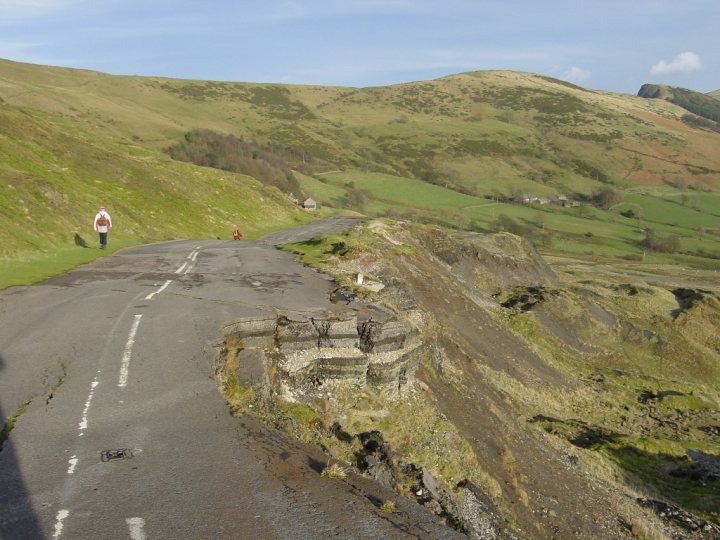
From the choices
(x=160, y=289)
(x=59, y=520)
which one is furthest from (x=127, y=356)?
(x=160, y=289)

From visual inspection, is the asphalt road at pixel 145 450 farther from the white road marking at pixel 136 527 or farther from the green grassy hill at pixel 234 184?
the green grassy hill at pixel 234 184

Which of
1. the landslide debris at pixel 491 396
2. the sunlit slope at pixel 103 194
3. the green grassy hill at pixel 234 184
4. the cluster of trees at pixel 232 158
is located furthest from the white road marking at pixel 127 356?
the cluster of trees at pixel 232 158

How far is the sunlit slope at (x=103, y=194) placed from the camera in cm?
2752

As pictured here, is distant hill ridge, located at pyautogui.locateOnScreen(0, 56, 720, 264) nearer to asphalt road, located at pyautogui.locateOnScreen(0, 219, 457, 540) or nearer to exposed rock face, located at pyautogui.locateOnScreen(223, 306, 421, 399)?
asphalt road, located at pyautogui.locateOnScreen(0, 219, 457, 540)

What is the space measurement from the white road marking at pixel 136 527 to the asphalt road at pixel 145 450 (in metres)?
0.01

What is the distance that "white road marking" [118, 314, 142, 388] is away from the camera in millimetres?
9995

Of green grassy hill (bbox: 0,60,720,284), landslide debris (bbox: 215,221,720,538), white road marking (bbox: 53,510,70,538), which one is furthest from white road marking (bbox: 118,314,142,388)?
green grassy hill (bbox: 0,60,720,284)

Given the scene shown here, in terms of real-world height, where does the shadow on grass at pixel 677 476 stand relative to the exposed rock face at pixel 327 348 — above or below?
below

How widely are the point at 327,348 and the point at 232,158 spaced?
83717 mm

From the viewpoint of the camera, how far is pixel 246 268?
23.2 metres

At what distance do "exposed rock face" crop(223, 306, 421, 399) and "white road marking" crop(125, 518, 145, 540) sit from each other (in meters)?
5.44

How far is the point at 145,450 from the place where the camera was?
7.81 metres

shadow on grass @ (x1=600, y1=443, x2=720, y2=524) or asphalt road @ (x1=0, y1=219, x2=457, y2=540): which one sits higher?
asphalt road @ (x1=0, y1=219, x2=457, y2=540)

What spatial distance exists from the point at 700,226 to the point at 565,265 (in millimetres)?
69604
